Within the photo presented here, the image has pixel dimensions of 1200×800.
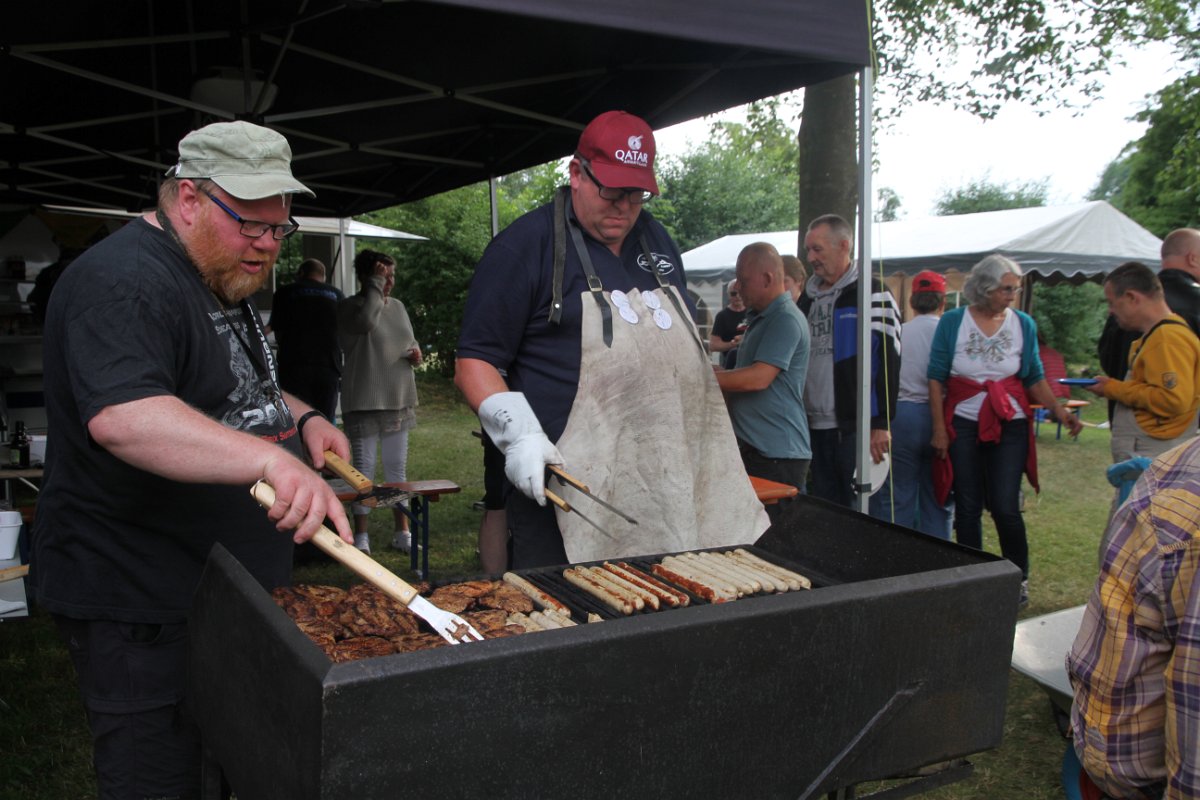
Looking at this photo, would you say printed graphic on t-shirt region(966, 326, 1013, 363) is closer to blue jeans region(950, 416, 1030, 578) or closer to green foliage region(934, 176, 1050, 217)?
blue jeans region(950, 416, 1030, 578)

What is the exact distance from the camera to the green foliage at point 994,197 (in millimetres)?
33875

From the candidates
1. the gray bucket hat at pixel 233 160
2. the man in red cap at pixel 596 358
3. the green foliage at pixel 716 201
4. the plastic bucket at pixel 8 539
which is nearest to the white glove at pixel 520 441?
the man in red cap at pixel 596 358

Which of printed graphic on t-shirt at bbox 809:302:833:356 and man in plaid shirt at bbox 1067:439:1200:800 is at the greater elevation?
printed graphic on t-shirt at bbox 809:302:833:356

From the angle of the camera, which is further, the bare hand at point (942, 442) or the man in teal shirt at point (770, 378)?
the bare hand at point (942, 442)

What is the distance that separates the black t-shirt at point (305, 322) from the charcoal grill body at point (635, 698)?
4.49 metres

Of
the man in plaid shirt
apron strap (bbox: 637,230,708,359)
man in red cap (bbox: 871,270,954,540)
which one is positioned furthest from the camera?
man in red cap (bbox: 871,270,954,540)

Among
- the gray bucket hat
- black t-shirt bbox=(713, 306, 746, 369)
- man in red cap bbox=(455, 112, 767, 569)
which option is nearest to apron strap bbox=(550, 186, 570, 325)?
man in red cap bbox=(455, 112, 767, 569)

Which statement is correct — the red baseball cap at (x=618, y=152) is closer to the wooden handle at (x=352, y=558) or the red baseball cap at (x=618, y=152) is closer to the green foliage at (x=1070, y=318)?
the wooden handle at (x=352, y=558)

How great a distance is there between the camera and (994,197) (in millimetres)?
34531

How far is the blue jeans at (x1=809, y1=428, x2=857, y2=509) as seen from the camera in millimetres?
4617

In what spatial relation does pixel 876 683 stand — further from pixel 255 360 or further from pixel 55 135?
pixel 55 135

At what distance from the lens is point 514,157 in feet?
19.9

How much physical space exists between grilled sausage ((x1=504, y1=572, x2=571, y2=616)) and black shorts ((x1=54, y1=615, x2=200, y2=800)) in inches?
28.1

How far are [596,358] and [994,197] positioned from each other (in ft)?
120
